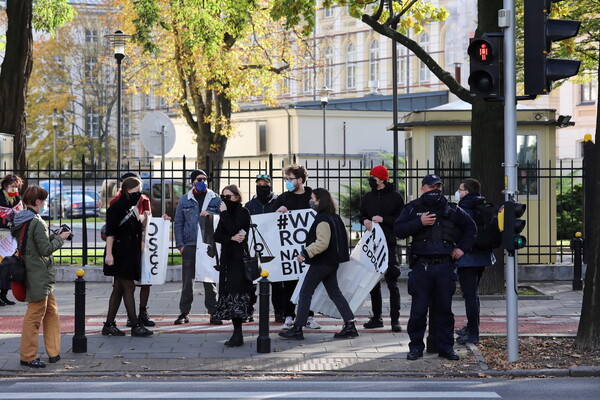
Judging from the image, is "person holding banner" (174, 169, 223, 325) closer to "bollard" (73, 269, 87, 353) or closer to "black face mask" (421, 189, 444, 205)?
"bollard" (73, 269, 87, 353)

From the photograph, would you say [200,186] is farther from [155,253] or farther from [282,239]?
[282,239]

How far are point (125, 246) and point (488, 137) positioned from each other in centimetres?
591

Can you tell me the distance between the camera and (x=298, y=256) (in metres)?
11.7

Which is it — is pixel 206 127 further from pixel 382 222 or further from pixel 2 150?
pixel 382 222

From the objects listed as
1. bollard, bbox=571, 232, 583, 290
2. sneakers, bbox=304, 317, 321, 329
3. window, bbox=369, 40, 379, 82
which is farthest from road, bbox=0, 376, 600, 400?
window, bbox=369, 40, 379, 82

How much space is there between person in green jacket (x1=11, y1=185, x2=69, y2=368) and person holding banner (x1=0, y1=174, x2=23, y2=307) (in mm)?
2774

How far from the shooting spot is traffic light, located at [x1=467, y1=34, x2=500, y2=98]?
10.5 meters

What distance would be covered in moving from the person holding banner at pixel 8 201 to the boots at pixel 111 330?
6.52ft

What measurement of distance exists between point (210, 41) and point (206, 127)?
11299 mm

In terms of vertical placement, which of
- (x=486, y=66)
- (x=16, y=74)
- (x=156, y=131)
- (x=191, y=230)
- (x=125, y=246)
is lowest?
(x=125, y=246)

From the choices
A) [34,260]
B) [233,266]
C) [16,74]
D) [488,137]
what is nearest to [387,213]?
[233,266]

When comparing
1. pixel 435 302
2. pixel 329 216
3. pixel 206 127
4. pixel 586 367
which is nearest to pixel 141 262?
pixel 329 216

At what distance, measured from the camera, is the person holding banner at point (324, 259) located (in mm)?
11664

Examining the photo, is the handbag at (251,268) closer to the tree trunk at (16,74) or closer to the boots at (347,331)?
the boots at (347,331)
